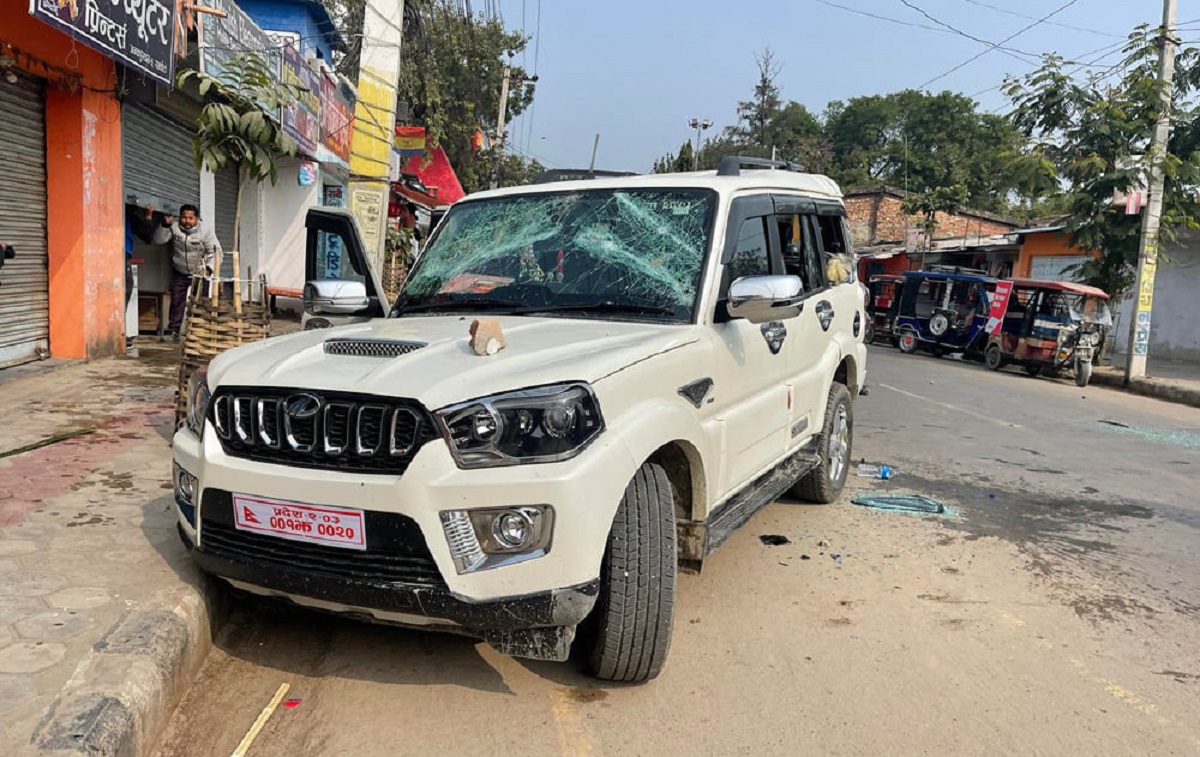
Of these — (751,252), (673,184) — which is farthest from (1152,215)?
(673,184)

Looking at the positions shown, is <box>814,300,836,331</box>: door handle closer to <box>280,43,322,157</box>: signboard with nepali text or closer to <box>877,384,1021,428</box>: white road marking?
<box>877,384,1021,428</box>: white road marking

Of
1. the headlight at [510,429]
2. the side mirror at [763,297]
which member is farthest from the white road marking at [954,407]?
the headlight at [510,429]

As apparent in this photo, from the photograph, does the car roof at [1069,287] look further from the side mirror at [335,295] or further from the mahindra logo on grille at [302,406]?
the mahindra logo on grille at [302,406]

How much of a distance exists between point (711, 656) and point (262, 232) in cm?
1647

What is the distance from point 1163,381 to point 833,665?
1598 cm

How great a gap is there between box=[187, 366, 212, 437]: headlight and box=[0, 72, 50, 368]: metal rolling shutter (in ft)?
18.8

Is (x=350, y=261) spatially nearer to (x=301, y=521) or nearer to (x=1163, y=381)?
(x=301, y=521)

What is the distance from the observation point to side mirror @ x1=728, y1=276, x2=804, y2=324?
3.33 metres

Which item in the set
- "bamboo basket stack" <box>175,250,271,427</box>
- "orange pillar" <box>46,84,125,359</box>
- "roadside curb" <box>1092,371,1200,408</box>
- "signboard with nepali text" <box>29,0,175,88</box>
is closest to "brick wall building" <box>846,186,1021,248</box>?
"roadside curb" <box>1092,371,1200,408</box>

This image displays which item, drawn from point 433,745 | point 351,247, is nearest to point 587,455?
point 433,745

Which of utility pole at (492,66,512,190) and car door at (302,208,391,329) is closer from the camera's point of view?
car door at (302,208,391,329)

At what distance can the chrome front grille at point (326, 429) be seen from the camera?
2.56 m

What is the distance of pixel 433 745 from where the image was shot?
2.68m

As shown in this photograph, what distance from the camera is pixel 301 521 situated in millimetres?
2676
